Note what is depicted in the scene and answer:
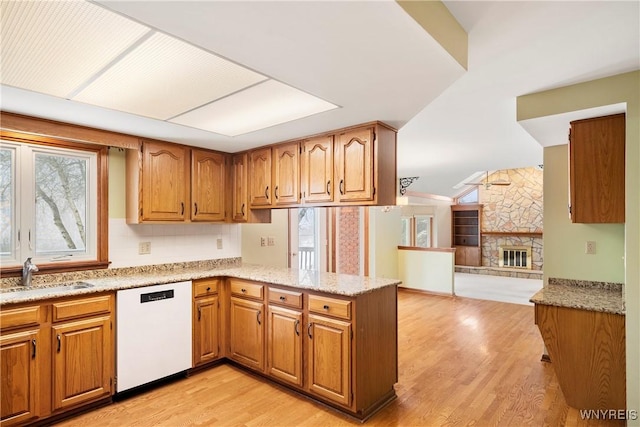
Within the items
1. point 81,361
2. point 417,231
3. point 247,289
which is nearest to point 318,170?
point 247,289

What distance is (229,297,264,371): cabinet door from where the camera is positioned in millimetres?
3055

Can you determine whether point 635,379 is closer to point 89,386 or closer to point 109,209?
point 89,386

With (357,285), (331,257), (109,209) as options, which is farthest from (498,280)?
(109,209)

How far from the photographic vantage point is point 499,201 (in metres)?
10.6

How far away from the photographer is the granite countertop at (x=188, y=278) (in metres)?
2.43


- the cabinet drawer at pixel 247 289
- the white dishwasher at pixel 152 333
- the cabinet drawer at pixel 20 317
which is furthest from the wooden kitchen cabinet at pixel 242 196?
the cabinet drawer at pixel 20 317

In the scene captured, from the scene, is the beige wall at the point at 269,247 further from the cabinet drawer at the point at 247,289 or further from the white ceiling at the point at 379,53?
the white ceiling at the point at 379,53

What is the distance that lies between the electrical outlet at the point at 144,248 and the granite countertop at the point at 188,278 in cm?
16

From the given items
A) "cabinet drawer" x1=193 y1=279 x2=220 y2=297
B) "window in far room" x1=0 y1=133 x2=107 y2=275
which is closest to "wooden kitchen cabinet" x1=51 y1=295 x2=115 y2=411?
"window in far room" x1=0 y1=133 x2=107 y2=275

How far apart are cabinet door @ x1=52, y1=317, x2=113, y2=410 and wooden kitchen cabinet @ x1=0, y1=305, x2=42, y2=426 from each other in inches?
3.9

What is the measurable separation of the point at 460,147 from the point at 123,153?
4237 millimetres

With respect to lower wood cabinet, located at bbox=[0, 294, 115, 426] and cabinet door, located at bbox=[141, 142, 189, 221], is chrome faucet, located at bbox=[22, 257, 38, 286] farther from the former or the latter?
cabinet door, located at bbox=[141, 142, 189, 221]

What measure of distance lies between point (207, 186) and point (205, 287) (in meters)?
1.07

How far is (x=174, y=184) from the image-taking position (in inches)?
133
